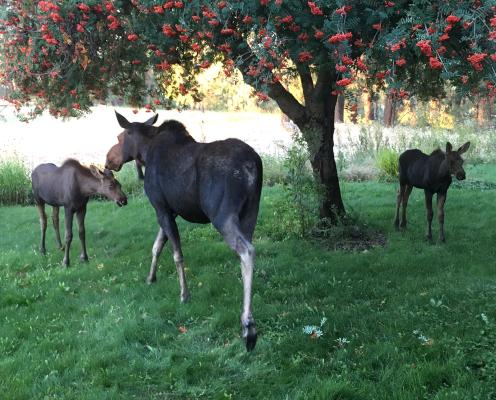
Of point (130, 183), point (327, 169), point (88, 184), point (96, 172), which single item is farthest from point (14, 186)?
point (327, 169)

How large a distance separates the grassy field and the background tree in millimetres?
2465

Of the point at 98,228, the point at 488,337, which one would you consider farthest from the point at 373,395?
the point at 98,228

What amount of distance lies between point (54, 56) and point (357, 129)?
1707 centimetres

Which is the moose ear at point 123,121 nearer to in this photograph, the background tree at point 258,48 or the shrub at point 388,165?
the background tree at point 258,48

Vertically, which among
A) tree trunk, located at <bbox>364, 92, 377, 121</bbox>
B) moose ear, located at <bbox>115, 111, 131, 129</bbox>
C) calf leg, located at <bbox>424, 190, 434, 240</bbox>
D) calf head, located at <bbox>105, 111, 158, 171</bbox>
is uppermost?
tree trunk, located at <bbox>364, 92, 377, 121</bbox>

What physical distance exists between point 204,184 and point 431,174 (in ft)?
17.6

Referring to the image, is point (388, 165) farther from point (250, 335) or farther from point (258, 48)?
point (250, 335)

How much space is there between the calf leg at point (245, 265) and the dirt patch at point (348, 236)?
4.12 metres

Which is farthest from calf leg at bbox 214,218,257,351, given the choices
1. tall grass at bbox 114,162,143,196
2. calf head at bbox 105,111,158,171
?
tall grass at bbox 114,162,143,196

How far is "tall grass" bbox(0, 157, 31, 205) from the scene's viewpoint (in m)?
16.8

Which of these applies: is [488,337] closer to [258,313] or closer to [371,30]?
[258,313]

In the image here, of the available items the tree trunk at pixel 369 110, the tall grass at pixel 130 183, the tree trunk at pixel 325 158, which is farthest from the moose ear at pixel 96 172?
the tree trunk at pixel 369 110

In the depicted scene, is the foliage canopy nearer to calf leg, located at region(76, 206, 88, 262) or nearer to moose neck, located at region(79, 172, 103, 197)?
moose neck, located at region(79, 172, 103, 197)

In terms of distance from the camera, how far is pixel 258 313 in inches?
264
